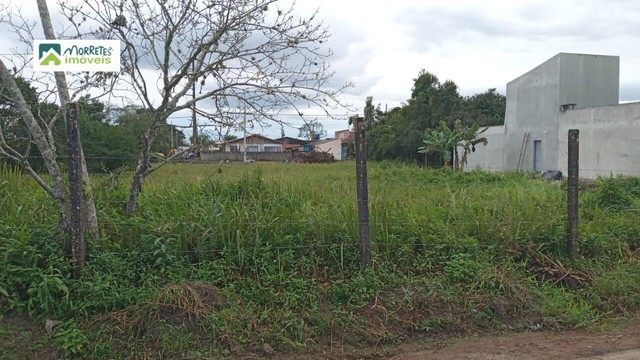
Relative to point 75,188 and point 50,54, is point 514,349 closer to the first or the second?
point 75,188

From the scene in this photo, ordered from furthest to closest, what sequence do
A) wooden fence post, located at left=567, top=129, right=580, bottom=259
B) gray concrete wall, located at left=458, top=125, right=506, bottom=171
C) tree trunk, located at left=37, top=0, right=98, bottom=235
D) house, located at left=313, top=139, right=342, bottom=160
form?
gray concrete wall, located at left=458, top=125, right=506, bottom=171 → house, located at left=313, top=139, right=342, bottom=160 → wooden fence post, located at left=567, top=129, right=580, bottom=259 → tree trunk, located at left=37, top=0, right=98, bottom=235

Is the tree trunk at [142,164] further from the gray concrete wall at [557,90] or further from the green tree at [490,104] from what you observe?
the green tree at [490,104]

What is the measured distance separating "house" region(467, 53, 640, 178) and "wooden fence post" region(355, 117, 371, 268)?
60.9 feet

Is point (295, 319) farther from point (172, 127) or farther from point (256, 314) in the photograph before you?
point (172, 127)

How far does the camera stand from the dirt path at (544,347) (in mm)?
4320

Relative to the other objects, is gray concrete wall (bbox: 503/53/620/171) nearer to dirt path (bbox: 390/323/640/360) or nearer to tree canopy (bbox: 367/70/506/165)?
tree canopy (bbox: 367/70/506/165)

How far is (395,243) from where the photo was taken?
18.3ft

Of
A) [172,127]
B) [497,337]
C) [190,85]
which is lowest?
[497,337]

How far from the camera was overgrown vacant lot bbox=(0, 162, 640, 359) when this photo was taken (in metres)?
4.31

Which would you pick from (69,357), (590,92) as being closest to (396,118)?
(590,92)

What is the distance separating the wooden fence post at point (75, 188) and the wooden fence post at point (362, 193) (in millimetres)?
2642

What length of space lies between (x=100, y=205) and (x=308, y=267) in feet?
8.15

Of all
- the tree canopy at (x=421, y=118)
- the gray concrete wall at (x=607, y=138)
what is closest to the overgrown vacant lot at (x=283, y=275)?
the gray concrete wall at (x=607, y=138)

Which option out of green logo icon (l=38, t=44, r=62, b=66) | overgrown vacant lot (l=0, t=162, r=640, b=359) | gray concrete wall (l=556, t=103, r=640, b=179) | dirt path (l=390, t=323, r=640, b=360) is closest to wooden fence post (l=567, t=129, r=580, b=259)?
overgrown vacant lot (l=0, t=162, r=640, b=359)
